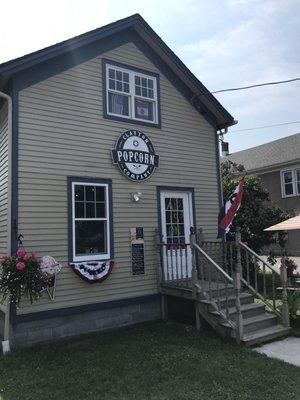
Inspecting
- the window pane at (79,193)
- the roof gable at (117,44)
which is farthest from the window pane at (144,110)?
the window pane at (79,193)

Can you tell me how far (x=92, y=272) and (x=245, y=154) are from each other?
87.0 ft

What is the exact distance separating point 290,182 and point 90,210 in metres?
20.8

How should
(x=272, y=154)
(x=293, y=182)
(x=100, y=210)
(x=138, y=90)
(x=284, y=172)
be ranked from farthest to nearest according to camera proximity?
(x=272, y=154)
(x=284, y=172)
(x=293, y=182)
(x=138, y=90)
(x=100, y=210)

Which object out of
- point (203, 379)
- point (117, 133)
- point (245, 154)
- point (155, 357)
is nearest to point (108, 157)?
point (117, 133)

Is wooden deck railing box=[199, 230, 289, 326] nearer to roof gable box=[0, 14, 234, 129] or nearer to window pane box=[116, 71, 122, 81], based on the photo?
roof gable box=[0, 14, 234, 129]

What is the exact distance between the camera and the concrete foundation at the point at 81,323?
7500mm

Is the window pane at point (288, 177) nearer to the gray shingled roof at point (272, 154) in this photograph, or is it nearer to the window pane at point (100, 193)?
the gray shingled roof at point (272, 154)

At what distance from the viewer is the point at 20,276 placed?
6.90 meters

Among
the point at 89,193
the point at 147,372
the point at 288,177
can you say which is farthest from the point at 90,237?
the point at 288,177

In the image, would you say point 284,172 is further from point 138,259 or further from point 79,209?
point 79,209

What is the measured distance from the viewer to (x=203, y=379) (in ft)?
18.6

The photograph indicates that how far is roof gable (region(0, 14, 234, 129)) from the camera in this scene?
7.95m

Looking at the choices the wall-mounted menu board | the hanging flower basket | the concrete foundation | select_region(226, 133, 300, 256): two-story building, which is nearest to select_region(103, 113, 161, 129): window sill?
the wall-mounted menu board

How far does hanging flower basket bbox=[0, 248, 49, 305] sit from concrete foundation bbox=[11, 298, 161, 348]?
0.78 metres
